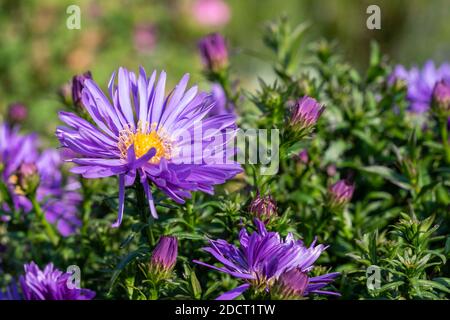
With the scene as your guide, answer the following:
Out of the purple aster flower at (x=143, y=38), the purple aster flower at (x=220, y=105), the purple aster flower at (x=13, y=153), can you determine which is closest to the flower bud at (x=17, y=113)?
the purple aster flower at (x=13, y=153)

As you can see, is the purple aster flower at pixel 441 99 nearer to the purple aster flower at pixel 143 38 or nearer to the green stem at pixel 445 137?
the green stem at pixel 445 137

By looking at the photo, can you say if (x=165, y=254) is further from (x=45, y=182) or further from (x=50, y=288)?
(x=45, y=182)

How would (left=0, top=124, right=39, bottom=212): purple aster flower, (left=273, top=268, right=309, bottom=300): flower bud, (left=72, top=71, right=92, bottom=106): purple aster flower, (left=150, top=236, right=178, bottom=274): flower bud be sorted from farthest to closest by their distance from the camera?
(left=0, top=124, right=39, bottom=212): purple aster flower < (left=72, top=71, right=92, bottom=106): purple aster flower < (left=150, top=236, right=178, bottom=274): flower bud < (left=273, top=268, right=309, bottom=300): flower bud

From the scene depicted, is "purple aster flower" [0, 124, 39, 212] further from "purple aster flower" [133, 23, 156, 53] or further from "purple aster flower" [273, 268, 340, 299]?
"purple aster flower" [133, 23, 156, 53]

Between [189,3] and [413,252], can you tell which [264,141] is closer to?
[413,252]

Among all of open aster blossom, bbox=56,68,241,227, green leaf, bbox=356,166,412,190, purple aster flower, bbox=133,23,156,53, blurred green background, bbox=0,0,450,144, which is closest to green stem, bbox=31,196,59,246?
open aster blossom, bbox=56,68,241,227

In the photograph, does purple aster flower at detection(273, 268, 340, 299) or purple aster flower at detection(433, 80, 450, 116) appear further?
purple aster flower at detection(433, 80, 450, 116)

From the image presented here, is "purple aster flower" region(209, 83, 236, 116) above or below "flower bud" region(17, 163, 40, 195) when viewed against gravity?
above
